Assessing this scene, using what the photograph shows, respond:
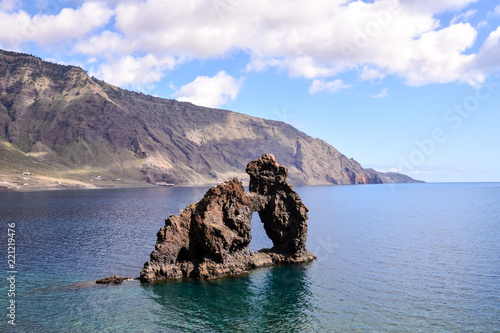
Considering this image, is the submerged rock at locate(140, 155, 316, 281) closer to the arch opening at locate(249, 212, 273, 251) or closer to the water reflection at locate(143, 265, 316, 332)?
the water reflection at locate(143, 265, 316, 332)

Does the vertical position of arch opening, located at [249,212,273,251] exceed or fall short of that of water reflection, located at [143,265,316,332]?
it exceeds it

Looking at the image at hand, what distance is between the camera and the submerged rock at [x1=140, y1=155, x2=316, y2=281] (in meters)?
51.8

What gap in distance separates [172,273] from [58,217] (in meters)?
73.5

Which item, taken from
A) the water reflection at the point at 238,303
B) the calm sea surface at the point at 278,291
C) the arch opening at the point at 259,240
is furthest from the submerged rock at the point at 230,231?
the arch opening at the point at 259,240

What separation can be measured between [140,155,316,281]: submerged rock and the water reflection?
117 inches

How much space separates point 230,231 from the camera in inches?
2168

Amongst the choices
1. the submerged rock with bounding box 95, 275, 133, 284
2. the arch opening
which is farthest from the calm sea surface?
the submerged rock with bounding box 95, 275, 133, 284

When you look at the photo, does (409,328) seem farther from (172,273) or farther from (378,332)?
(172,273)

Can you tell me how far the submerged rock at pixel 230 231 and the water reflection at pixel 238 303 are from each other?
2959mm

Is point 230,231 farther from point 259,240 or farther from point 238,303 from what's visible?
point 259,240

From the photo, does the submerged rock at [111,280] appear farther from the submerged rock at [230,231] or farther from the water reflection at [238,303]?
the water reflection at [238,303]

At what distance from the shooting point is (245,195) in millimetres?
60094

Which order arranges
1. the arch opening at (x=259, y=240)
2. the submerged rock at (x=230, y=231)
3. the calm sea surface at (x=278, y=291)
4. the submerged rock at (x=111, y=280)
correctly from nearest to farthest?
the calm sea surface at (x=278, y=291) → the submerged rock at (x=111, y=280) → the submerged rock at (x=230, y=231) → the arch opening at (x=259, y=240)

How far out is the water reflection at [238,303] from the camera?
37219mm
